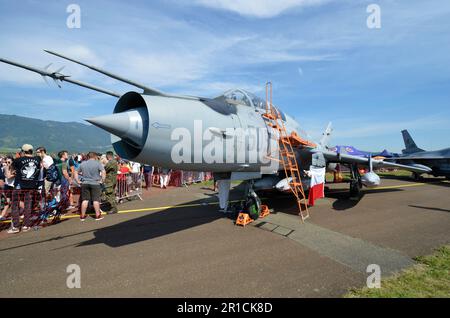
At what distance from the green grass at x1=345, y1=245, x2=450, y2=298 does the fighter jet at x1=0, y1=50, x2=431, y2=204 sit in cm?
297

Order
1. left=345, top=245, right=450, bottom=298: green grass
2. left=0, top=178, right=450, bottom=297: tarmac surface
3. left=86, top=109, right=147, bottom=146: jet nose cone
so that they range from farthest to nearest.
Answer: left=86, top=109, right=147, bottom=146: jet nose cone, left=0, top=178, right=450, bottom=297: tarmac surface, left=345, top=245, right=450, bottom=298: green grass

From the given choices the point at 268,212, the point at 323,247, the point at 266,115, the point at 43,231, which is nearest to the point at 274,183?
the point at 268,212

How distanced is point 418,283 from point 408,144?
81.5 ft

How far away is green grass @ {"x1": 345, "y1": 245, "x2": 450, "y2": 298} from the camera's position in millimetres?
3160

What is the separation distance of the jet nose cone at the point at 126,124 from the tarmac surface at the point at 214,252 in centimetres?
200

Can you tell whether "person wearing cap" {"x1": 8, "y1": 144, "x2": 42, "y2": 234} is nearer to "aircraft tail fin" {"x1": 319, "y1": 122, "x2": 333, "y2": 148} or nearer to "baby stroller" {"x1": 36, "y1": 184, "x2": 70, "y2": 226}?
"baby stroller" {"x1": 36, "y1": 184, "x2": 70, "y2": 226}

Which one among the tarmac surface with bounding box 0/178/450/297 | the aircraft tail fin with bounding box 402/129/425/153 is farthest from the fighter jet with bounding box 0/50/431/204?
the aircraft tail fin with bounding box 402/129/425/153

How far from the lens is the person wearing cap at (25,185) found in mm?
6145

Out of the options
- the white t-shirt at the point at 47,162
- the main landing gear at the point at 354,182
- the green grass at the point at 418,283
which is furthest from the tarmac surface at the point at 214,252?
the main landing gear at the point at 354,182

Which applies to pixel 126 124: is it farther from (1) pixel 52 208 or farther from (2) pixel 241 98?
(1) pixel 52 208

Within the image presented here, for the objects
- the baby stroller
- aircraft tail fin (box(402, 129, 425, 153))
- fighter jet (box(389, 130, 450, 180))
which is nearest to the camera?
the baby stroller

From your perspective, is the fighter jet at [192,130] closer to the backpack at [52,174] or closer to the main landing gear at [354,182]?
the backpack at [52,174]

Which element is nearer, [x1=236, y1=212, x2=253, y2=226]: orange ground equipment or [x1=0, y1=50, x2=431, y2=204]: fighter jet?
[x1=0, y1=50, x2=431, y2=204]: fighter jet
